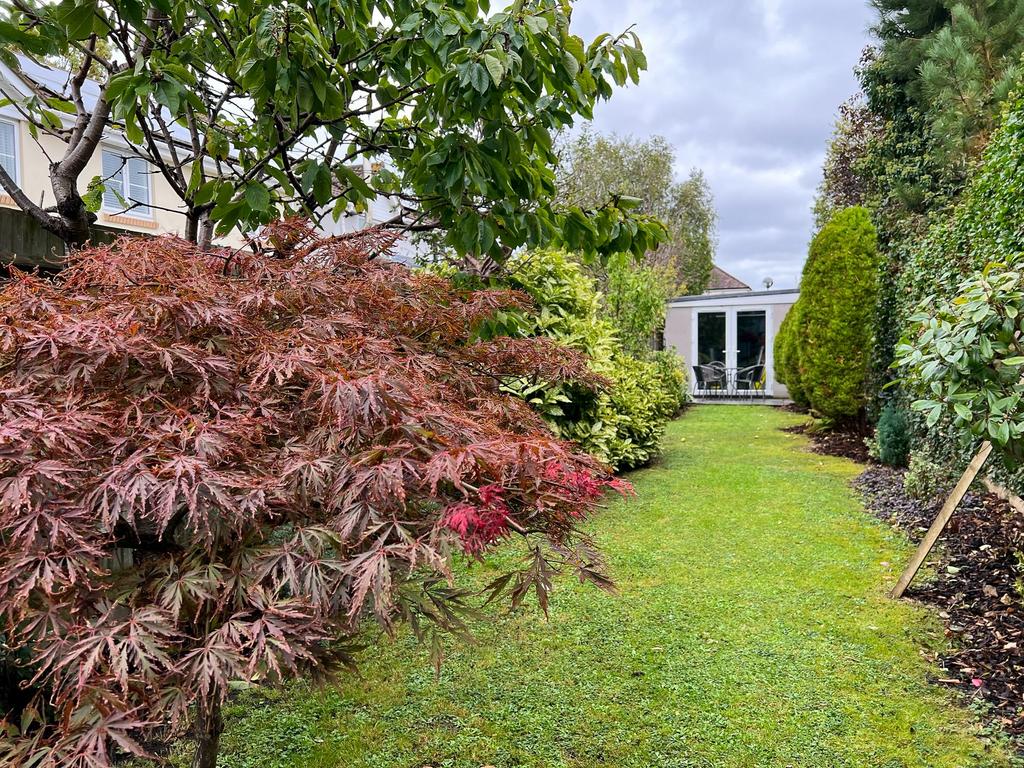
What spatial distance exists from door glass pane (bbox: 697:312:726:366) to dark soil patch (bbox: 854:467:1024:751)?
490 inches

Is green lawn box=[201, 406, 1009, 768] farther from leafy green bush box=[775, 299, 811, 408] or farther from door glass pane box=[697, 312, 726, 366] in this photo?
door glass pane box=[697, 312, 726, 366]

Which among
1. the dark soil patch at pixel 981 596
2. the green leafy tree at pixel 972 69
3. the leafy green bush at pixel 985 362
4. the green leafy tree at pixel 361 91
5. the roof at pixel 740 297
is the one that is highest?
the green leafy tree at pixel 972 69

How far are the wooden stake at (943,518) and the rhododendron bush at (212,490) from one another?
299 centimetres

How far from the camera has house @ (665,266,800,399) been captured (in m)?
16.5

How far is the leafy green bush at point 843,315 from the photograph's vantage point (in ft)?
27.5

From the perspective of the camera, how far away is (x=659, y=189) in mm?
20938

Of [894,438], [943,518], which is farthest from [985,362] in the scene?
[894,438]

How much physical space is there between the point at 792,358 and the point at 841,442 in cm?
254

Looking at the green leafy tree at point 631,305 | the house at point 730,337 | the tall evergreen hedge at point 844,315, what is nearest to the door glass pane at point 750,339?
the house at point 730,337

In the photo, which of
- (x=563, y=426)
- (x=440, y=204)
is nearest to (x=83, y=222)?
(x=440, y=204)

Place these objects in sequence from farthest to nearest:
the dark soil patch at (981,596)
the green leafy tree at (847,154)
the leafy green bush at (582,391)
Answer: the green leafy tree at (847,154) < the leafy green bush at (582,391) < the dark soil patch at (981,596)

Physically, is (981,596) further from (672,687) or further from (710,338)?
(710,338)

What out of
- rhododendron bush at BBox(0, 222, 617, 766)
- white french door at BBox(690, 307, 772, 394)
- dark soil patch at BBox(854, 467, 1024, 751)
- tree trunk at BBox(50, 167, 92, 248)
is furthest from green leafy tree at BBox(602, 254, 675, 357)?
rhododendron bush at BBox(0, 222, 617, 766)

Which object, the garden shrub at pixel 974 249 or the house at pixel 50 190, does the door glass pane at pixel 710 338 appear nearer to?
the house at pixel 50 190
